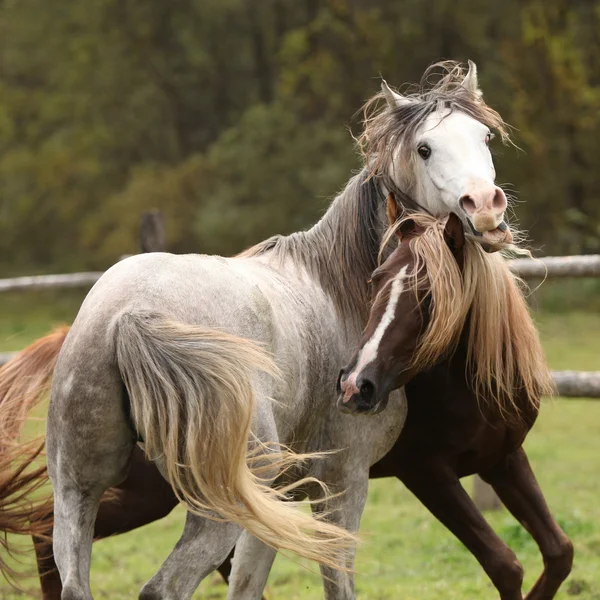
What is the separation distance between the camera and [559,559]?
3.45m

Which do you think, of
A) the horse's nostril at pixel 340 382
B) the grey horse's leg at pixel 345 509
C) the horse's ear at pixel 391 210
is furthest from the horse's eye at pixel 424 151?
the grey horse's leg at pixel 345 509

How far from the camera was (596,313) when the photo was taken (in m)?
15.5

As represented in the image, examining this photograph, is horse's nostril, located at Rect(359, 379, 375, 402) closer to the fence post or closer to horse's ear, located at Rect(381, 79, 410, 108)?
horse's ear, located at Rect(381, 79, 410, 108)

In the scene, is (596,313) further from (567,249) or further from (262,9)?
(262,9)

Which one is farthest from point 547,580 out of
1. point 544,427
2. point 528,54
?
point 528,54

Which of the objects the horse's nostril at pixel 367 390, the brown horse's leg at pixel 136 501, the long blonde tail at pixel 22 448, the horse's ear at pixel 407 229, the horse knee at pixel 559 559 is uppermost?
the horse's ear at pixel 407 229

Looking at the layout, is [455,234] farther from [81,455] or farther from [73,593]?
[73,593]

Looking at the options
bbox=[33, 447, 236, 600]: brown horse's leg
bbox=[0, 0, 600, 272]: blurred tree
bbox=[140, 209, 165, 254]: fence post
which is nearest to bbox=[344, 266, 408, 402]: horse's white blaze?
bbox=[33, 447, 236, 600]: brown horse's leg

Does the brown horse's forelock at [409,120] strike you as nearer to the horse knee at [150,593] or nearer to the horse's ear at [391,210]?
the horse's ear at [391,210]

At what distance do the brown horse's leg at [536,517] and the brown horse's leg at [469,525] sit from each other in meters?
0.25

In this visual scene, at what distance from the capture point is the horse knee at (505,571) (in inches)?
127

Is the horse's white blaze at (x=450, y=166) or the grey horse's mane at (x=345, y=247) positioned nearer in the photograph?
the horse's white blaze at (x=450, y=166)

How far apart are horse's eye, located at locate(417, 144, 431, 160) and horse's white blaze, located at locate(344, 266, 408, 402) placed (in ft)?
1.57

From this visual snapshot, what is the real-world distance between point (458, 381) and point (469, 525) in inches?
19.1
